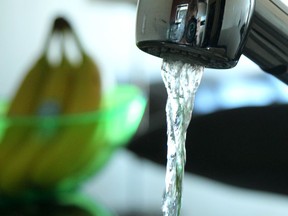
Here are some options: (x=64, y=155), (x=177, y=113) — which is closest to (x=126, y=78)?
(x=64, y=155)

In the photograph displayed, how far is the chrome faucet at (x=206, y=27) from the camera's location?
0.76 feet

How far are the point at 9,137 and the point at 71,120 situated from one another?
0.11 meters

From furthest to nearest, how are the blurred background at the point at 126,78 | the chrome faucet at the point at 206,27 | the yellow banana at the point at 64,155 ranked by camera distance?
the blurred background at the point at 126,78 < the yellow banana at the point at 64,155 < the chrome faucet at the point at 206,27

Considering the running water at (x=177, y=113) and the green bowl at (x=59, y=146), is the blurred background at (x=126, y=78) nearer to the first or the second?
the green bowl at (x=59, y=146)

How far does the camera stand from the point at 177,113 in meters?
0.28

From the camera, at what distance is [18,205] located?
70 centimetres

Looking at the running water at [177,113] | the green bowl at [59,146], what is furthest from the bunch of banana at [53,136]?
the running water at [177,113]

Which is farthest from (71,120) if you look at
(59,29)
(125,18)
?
(125,18)

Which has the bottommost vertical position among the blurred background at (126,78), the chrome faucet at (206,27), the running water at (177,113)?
the blurred background at (126,78)

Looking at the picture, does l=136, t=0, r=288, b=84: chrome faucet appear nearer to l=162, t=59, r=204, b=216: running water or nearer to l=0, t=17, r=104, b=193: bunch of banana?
l=162, t=59, r=204, b=216: running water

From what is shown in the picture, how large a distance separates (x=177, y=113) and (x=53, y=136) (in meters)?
0.44

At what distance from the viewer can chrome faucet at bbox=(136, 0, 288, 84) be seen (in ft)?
0.76

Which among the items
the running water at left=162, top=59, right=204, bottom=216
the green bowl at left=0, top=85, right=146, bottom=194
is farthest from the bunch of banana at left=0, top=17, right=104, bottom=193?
the running water at left=162, top=59, right=204, bottom=216

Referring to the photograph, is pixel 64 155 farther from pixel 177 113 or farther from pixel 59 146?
pixel 177 113
